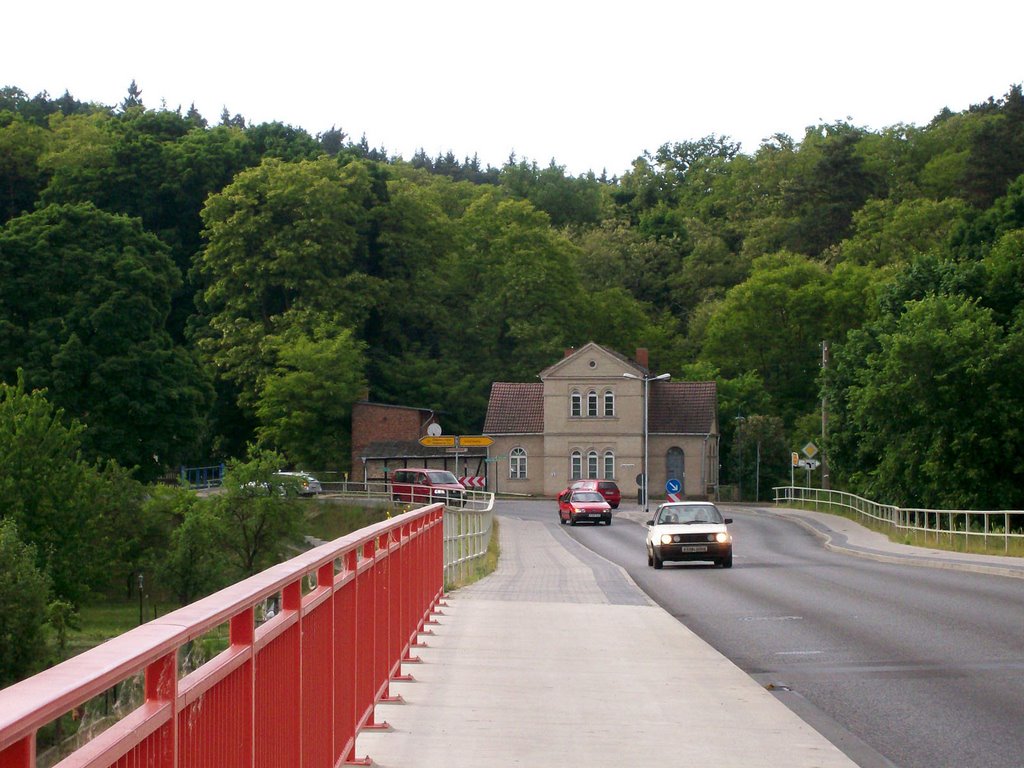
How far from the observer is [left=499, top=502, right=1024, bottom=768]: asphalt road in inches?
370

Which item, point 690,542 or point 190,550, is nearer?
point 690,542

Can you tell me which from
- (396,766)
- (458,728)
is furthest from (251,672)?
(458,728)

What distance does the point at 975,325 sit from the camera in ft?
157

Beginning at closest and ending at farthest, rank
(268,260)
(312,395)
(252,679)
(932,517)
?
1. (252,679)
2. (932,517)
3. (312,395)
4. (268,260)

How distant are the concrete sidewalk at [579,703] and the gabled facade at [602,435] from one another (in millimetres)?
66446

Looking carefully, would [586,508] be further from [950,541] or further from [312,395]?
[312,395]

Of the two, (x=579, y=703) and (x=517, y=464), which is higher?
(x=517, y=464)

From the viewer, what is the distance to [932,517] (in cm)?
4681

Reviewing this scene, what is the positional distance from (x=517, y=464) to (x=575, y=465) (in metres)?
3.67

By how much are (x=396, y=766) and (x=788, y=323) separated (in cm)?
9530

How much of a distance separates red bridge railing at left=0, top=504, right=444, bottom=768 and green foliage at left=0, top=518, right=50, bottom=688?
33916 millimetres

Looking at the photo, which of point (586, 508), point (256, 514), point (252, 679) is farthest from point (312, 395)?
point (252, 679)

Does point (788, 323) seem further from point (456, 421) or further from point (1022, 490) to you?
point (1022, 490)

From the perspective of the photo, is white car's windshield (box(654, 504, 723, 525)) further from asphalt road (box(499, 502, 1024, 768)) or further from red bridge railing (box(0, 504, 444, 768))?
red bridge railing (box(0, 504, 444, 768))
